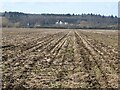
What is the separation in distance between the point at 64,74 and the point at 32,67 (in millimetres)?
2293

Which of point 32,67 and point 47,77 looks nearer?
point 47,77

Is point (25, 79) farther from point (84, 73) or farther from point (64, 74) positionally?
point (84, 73)

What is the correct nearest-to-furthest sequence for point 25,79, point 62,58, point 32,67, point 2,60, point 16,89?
point 16,89 < point 25,79 < point 32,67 < point 2,60 < point 62,58

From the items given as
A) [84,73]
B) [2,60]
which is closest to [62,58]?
[2,60]

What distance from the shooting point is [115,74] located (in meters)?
14.5

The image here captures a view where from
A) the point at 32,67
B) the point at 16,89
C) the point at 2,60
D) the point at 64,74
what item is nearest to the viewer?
the point at 16,89

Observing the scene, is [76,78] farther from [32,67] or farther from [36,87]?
[32,67]

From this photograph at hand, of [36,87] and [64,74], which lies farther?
[64,74]

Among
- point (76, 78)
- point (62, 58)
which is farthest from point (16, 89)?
point (62, 58)

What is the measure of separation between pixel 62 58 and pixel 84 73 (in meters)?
5.08

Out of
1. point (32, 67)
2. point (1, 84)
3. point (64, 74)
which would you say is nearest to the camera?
point (1, 84)

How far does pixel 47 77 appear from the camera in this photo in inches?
528

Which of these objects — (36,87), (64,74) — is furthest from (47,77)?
(36,87)

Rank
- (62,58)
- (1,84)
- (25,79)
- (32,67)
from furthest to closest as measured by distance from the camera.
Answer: (62,58) → (32,67) → (25,79) → (1,84)
